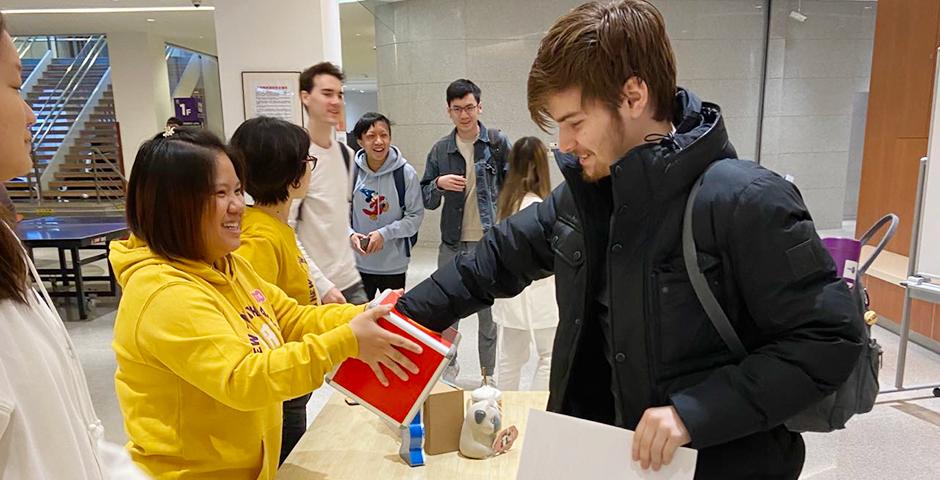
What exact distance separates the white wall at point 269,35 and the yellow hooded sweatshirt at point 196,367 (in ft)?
10.9

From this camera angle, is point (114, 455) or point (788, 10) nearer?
point (114, 455)

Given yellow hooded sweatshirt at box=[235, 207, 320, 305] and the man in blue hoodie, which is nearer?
yellow hooded sweatshirt at box=[235, 207, 320, 305]

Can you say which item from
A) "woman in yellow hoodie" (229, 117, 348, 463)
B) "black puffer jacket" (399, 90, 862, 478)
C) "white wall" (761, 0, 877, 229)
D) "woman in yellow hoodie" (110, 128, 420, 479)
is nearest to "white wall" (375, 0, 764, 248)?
"white wall" (761, 0, 877, 229)

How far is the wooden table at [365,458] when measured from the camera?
1.56 meters

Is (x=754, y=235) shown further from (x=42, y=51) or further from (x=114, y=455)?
(x=42, y=51)

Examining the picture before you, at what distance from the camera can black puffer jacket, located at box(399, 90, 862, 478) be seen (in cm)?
85

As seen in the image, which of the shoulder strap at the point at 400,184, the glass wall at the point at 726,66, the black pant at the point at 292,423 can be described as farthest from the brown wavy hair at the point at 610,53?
the glass wall at the point at 726,66

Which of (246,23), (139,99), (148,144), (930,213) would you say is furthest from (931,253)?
(139,99)

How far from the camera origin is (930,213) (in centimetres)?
336

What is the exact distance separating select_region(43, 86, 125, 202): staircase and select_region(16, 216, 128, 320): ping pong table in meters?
5.65

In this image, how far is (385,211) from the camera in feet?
11.1

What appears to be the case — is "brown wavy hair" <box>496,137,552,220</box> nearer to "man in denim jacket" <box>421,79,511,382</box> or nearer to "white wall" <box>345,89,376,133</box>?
A: "man in denim jacket" <box>421,79,511,382</box>

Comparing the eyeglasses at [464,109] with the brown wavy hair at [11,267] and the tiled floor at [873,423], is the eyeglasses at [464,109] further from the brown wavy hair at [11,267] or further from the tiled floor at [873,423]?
the brown wavy hair at [11,267]

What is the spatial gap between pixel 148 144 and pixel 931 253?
3.75 m
